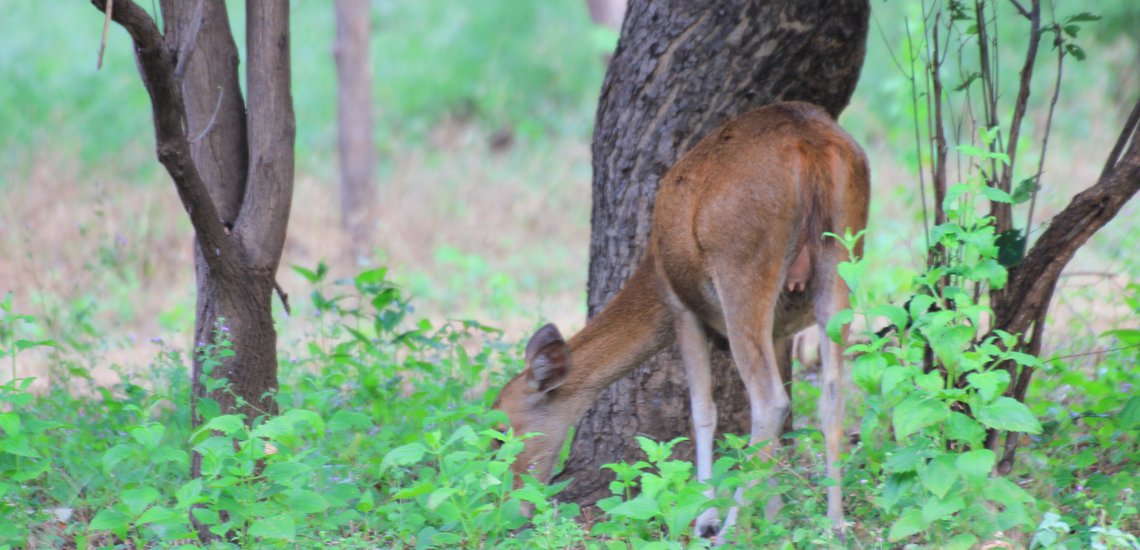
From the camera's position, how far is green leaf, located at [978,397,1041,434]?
350 centimetres

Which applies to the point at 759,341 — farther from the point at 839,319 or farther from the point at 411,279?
the point at 411,279

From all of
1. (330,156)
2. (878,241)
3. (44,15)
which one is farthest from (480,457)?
(44,15)

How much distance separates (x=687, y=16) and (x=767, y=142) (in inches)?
36.7

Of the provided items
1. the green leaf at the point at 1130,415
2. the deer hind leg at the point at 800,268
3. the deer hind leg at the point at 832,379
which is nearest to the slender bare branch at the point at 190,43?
the deer hind leg at the point at 800,268

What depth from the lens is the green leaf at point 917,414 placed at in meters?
3.56

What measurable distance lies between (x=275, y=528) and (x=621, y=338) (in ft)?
6.33

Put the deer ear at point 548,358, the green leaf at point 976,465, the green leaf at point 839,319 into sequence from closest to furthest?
the green leaf at point 976,465 → the green leaf at point 839,319 → the deer ear at point 548,358

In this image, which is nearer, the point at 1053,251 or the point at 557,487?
the point at 557,487

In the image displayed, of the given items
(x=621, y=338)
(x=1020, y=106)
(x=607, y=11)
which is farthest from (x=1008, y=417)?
(x=607, y=11)

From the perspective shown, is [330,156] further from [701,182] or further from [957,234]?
[957,234]

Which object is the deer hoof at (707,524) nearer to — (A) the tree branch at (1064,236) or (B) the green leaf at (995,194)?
(A) the tree branch at (1064,236)

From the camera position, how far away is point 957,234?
3.87 metres

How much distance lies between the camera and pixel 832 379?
15.5ft

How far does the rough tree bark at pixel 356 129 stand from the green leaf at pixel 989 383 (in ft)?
35.3
